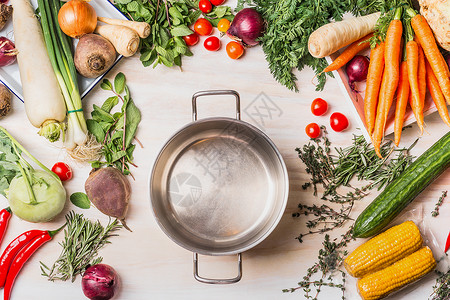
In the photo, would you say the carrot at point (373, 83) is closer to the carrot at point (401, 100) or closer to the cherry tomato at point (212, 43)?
the carrot at point (401, 100)

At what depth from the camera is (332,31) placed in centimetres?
118

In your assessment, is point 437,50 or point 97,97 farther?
point 97,97

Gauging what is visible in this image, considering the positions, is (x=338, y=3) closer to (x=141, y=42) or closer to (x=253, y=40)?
(x=253, y=40)

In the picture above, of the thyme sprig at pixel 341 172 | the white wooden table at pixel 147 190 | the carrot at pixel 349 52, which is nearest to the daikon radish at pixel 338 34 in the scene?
the carrot at pixel 349 52

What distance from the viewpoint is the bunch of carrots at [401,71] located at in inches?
47.2

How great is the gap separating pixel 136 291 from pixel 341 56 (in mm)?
949

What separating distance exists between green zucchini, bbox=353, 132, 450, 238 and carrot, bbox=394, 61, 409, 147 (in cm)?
11

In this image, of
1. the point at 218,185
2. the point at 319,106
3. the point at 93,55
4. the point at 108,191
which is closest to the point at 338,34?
the point at 319,106

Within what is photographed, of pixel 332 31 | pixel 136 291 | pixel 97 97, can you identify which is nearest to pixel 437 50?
pixel 332 31

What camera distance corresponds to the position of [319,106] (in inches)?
50.9

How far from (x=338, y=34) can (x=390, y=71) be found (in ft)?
0.61

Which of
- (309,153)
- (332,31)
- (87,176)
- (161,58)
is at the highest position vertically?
(332,31)

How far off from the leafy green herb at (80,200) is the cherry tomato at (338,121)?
80 cm

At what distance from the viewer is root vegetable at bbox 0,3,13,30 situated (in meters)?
1.25
